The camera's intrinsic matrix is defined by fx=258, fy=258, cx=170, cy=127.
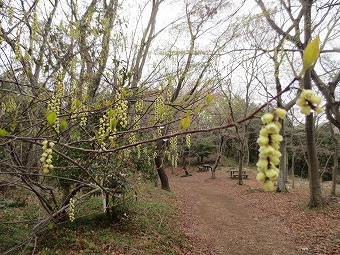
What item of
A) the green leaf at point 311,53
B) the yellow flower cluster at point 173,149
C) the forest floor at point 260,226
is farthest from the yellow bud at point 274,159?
the forest floor at point 260,226

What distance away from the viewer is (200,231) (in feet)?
26.0

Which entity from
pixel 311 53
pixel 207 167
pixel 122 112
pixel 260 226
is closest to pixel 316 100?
pixel 311 53

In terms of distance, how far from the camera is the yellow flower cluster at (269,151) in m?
0.91

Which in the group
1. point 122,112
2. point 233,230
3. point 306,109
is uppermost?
point 122,112

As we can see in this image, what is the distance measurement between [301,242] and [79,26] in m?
7.09

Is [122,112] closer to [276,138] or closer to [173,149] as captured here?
[276,138]

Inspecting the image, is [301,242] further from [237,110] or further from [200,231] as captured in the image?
[237,110]

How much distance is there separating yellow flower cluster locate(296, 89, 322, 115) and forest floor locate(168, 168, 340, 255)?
6045 mm

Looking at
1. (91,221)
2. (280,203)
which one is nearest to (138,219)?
(91,221)

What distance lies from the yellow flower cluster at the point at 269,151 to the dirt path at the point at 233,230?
238 inches

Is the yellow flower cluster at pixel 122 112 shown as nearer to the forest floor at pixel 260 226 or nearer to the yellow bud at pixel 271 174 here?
the yellow bud at pixel 271 174

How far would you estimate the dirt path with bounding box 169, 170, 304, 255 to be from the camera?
649 centimetres

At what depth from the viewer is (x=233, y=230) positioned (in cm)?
796

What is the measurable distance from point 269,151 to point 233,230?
7865 millimetres
